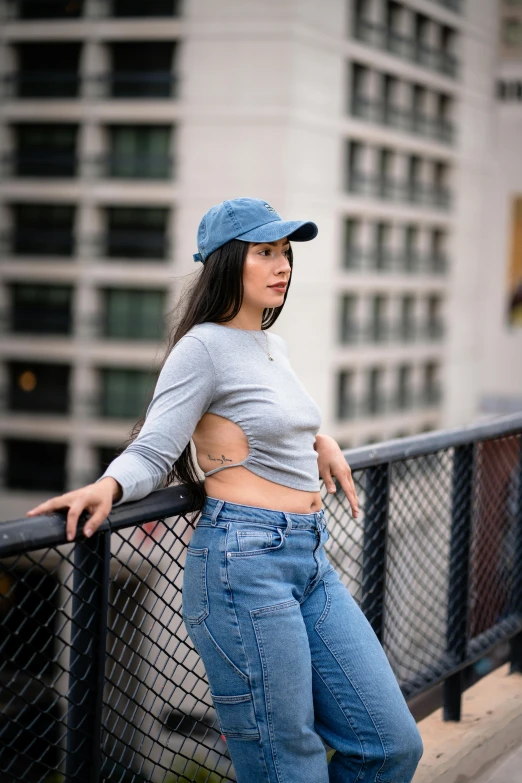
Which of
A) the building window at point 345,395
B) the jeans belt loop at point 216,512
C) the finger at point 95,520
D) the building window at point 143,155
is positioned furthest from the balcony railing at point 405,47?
the finger at point 95,520

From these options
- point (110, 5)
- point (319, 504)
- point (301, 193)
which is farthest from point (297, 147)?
point (319, 504)

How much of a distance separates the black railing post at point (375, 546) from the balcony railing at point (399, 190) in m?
30.0

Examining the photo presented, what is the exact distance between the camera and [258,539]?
2.36 m

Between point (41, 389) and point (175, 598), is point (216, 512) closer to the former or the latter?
point (175, 598)

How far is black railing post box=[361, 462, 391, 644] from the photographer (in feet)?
10.7

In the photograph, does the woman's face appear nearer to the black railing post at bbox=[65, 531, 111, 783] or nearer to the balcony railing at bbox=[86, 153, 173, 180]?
the black railing post at bbox=[65, 531, 111, 783]

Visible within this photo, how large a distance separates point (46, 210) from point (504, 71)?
20573mm

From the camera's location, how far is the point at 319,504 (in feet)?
8.44

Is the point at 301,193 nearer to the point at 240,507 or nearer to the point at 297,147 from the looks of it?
the point at 297,147

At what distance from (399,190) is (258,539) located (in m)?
33.6

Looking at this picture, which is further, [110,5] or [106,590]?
[110,5]

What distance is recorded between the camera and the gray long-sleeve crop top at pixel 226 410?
2.32 metres

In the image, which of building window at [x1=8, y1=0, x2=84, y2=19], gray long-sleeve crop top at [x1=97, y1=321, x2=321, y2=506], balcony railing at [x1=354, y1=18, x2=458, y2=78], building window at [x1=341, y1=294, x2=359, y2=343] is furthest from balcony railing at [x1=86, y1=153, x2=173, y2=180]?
gray long-sleeve crop top at [x1=97, y1=321, x2=321, y2=506]

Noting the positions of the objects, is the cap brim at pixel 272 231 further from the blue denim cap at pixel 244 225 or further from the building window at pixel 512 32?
the building window at pixel 512 32
